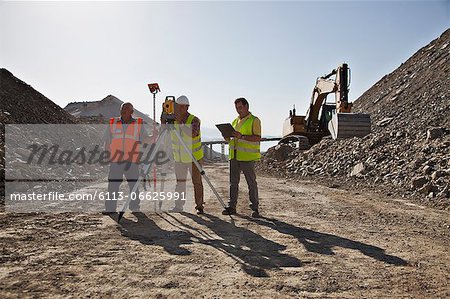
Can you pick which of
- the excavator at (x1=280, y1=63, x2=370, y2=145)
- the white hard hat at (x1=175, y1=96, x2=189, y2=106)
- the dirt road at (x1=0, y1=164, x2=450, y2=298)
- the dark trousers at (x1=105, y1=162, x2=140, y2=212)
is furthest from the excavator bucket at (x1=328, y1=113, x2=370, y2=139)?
the dark trousers at (x1=105, y1=162, x2=140, y2=212)

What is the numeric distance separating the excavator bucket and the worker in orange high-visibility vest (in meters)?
9.89

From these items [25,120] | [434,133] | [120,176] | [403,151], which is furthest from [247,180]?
[25,120]

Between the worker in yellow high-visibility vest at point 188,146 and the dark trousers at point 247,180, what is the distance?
600 mm

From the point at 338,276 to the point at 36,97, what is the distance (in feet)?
67.3

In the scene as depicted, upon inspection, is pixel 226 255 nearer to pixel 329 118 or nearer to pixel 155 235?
pixel 155 235

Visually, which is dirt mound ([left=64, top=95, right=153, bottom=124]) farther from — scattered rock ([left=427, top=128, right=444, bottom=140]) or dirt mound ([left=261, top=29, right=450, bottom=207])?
scattered rock ([left=427, top=128, right=444, bottom=140])

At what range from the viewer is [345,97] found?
15.3 meters

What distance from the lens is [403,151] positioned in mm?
11891

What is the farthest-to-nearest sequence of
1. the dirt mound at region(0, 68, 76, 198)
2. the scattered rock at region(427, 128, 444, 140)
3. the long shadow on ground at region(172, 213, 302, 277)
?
1. the dirt mound at region(0, 68, 76, 198)
2. the scattered rock at region(427, 128, 444, 140)
3. the long shadow on ground at region(172, 213, 302, 277)

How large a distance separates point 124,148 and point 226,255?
3.42 m

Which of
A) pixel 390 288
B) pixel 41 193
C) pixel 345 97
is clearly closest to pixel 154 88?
pixel 41 193

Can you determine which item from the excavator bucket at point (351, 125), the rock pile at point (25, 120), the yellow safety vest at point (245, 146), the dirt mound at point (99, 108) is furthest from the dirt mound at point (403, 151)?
the dirt mound at point (99, 108)

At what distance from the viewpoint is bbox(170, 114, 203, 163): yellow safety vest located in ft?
22.4

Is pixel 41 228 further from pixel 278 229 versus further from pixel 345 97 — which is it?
pixel 345 97
